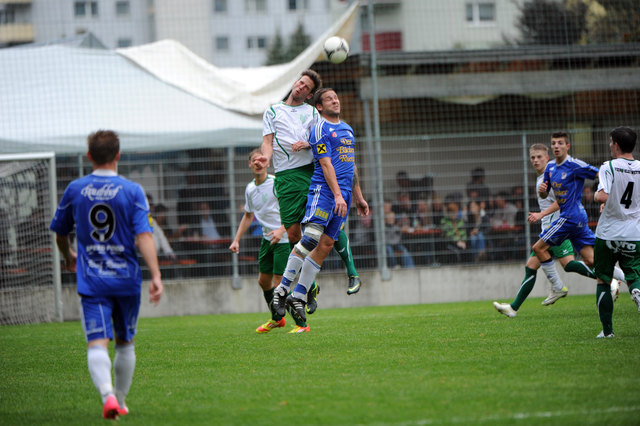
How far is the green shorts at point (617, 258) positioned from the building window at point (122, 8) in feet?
46.7

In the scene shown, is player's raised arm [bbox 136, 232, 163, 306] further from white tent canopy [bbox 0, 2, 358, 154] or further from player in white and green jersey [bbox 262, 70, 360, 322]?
white tent canopy [bbox 0, 2, 358, 154]

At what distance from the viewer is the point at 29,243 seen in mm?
15055

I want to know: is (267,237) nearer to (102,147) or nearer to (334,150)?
(334,150)

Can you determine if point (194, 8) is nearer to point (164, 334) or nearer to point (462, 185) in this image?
point (462, 185)

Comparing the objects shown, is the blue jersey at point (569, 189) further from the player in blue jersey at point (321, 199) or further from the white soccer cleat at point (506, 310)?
the player in blue jersey at point (321, 199)

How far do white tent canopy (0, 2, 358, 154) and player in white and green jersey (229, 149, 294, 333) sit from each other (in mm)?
4907

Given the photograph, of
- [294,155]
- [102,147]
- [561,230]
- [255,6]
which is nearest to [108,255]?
[102,147]

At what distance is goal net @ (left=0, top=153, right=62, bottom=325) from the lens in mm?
14898

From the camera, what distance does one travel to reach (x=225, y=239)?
15516 mm

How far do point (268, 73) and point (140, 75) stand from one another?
2839 mm

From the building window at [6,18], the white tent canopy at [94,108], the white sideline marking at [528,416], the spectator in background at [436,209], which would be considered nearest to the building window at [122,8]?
the white tent canopy at [94,108]

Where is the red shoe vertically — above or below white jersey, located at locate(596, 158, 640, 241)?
below

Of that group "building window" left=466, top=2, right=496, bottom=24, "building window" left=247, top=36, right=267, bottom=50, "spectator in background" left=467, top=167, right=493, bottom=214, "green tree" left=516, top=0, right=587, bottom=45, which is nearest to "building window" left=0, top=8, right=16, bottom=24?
"building window" left=247, top=36, right=267, bottom=50

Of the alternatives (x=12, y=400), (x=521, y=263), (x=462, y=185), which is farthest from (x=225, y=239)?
(x=12, y=400)
